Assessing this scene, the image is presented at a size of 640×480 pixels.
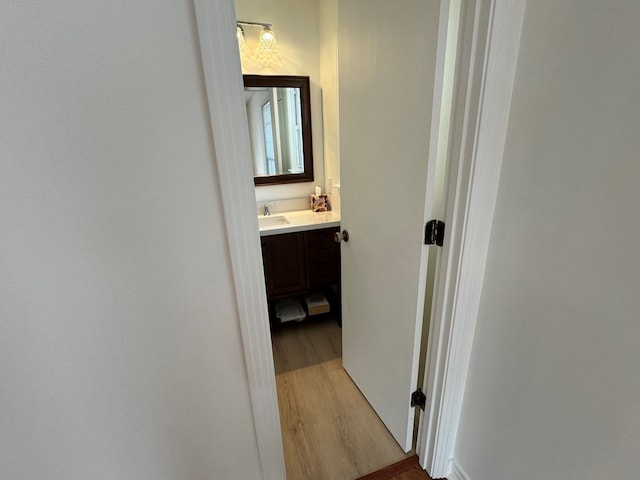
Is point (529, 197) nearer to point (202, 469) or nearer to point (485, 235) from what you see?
point (485, 235)

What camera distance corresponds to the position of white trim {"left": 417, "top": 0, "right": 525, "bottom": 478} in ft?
2.42

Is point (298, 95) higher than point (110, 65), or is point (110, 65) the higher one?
point (298, 95)

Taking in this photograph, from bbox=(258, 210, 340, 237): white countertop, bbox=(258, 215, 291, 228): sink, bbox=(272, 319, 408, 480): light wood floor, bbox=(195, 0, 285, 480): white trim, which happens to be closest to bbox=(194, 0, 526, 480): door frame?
bbox=(195, 0, 285, 480): white trim

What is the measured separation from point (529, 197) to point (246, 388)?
3.10ft

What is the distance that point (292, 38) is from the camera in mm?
2074

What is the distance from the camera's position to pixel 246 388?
0.84 meters

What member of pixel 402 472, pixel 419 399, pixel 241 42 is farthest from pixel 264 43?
pixel 402 472

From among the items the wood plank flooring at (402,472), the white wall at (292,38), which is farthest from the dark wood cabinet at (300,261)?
the wood plank flooring at (402,472)

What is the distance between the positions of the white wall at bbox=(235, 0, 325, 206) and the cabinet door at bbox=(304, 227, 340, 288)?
81 centimetres

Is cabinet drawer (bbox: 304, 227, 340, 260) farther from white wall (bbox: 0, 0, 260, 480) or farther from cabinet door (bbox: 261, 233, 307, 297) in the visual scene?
white wall (bbox: 0, 0, 260, 480)

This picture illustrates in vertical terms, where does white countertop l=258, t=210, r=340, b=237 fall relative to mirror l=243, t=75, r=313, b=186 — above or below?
below

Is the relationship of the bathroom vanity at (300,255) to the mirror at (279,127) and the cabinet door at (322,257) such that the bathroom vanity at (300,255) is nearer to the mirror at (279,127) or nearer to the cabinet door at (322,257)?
the cabinet door at (322,257)

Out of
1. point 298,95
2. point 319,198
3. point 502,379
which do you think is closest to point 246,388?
point 502,379

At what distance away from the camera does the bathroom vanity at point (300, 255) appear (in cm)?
199
